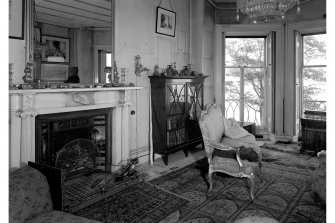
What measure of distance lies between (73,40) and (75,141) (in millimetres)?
1326

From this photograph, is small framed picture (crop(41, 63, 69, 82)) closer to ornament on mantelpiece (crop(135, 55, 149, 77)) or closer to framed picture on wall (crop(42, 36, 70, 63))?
framed picture on wall (crop(42, 36, 70, 63))

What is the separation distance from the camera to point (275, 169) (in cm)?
452

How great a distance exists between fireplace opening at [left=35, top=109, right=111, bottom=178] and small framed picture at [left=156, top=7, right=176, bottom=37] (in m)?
2.06

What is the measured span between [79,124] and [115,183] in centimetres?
94

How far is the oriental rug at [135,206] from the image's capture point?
2863mm

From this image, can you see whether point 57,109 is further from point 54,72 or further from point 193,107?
point 193,107

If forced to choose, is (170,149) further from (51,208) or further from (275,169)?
(51,208)

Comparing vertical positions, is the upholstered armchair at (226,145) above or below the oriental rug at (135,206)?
above

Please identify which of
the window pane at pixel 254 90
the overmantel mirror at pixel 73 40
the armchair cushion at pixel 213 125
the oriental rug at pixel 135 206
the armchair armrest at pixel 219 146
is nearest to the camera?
the oriental rug at pixel 135 206

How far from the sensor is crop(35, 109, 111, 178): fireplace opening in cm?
341

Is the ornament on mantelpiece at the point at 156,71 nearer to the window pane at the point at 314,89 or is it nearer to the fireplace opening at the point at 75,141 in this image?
the fireplace opening at the point at 75,141

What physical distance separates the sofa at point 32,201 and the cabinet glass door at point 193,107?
10.8ft

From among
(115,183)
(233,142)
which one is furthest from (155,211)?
(233,142)

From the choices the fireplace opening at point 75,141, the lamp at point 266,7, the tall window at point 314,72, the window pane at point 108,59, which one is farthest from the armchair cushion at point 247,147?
the tall window at point 314,72
